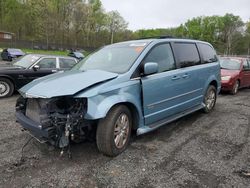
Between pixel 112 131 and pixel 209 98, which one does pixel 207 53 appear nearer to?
pixel 209 98

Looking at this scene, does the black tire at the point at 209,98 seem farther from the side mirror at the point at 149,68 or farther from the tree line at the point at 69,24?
the tree line at the point at 69,24

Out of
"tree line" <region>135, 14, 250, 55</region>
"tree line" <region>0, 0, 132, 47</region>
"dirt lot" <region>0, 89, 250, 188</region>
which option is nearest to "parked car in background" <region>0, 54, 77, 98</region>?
"dirt lot" <region>0, 89, 250, 188</region>

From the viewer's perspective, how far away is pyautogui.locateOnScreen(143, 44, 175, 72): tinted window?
15.2 ft

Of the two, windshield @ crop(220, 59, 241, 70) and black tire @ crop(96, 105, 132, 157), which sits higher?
windshield @ crop(220, 59, 241, 70)

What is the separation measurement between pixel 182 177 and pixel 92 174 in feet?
3.93

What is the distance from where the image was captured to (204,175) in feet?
11.4

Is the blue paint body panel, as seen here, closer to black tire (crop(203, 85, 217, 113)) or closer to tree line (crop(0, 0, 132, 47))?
black tire (crop(203, 85, 217, 113))

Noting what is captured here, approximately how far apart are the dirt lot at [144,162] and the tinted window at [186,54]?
4.64 feet

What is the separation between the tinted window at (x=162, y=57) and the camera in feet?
15.2

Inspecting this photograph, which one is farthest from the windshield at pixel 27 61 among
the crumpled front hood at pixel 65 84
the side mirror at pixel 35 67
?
the crumpled front hood at pixel 65 84

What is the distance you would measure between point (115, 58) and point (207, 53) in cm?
299

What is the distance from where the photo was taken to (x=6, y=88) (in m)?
8.02

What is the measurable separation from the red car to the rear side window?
331cm

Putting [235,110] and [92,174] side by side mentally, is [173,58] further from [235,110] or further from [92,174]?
[235,110]
